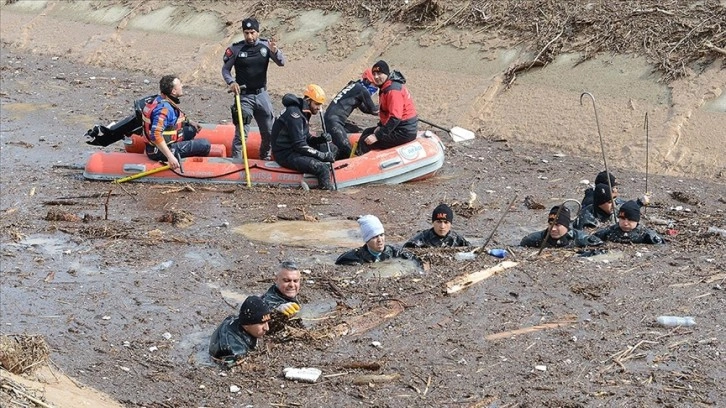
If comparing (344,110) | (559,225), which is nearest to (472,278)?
(559,225)

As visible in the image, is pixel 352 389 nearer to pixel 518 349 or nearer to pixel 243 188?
pixel 518 349

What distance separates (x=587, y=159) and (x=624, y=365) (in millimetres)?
7535

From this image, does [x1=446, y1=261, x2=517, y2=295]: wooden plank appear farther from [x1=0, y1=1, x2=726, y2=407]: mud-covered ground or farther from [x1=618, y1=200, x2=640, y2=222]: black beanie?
[x1=618, y1=200, x2=640, y2=222]: black beanie

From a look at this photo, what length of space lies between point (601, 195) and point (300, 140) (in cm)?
384

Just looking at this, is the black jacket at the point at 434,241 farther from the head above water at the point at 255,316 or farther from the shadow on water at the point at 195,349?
the head above water at the point at 255,316

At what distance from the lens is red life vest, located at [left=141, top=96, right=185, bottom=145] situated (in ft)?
39.9

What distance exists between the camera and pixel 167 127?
12.4 metres

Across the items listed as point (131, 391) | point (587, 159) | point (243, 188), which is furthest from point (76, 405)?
point (587, 159)

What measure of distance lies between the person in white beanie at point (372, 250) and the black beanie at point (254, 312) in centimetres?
185

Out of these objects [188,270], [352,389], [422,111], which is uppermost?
[352,389]

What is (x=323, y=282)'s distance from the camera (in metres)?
8.60

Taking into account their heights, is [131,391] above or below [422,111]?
above

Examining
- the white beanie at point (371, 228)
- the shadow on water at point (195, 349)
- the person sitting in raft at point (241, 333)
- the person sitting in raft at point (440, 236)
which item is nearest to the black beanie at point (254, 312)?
the person sitting in raft at point (241, 333)

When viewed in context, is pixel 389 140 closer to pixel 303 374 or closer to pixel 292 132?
pixel 292 132
